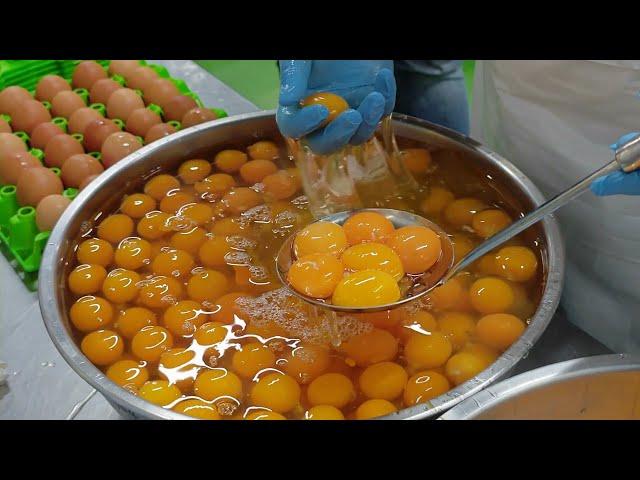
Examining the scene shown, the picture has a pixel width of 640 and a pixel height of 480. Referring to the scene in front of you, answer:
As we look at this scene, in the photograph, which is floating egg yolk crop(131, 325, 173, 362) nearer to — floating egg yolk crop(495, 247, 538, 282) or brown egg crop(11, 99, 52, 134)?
floating egg yolk crop(495, 247, 538, 282)

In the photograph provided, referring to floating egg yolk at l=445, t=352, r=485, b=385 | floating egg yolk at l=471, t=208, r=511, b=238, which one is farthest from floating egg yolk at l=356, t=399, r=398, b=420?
floating egg yolk at l=471, t=208, r=511, b=238

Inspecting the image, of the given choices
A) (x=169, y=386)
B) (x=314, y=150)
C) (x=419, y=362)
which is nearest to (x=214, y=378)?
(x=169, y=386)

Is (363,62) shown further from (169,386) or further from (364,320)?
(169,386)

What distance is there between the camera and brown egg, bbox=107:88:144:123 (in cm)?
182

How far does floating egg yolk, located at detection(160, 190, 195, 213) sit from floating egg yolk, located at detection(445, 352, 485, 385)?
0.67m

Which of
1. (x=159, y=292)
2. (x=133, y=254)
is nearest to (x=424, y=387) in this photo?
(x=159, y=292)

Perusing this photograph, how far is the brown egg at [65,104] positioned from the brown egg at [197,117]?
0.35 meters

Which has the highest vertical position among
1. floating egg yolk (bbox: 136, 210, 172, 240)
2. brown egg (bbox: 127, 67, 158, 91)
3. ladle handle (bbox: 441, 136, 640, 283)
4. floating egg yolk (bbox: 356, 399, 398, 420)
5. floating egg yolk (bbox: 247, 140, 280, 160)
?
ladle handle (bbox: 441, 136, 640, 283)

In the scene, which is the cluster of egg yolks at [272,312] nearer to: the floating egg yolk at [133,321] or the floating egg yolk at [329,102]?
the floating egg yolk at [133,321]

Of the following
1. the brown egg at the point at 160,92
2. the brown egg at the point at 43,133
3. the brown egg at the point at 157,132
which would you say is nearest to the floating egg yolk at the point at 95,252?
the brown egg at the point at 157,132

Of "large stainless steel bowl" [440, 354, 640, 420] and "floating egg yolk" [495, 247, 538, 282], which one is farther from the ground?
"large stainless steel bowl" [440, 354, 640, 420]

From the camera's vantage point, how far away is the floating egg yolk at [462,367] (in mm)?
1062

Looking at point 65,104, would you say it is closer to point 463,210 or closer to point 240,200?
point 240,200

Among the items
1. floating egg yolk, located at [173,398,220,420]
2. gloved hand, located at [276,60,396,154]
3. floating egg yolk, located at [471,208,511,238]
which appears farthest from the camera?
floating egg yolk, located at [471,208,511,238]
